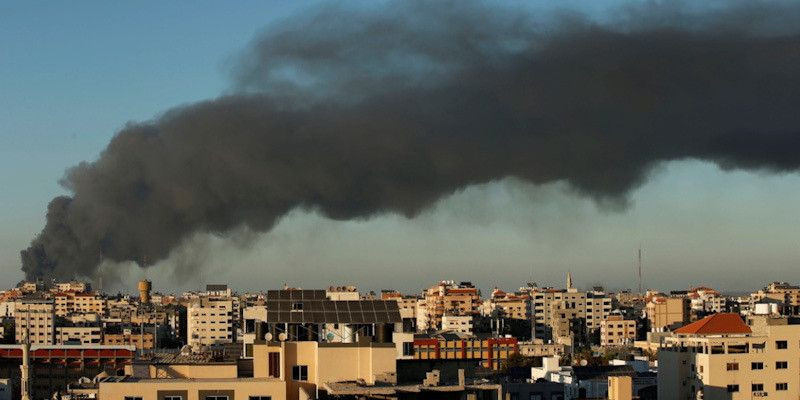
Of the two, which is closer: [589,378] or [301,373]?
[301,373]

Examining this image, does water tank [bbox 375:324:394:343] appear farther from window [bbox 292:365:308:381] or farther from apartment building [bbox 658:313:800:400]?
apartment building [bbox 658:313:800:400]

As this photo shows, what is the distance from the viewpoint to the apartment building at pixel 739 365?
77.4 meters

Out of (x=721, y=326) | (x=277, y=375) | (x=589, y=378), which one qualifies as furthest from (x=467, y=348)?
(x=277, y=375)

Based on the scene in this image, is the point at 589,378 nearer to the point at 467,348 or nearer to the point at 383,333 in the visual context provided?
the point at 383,333

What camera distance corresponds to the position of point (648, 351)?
156250 mm

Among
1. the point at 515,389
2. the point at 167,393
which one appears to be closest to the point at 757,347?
the point at 515,389

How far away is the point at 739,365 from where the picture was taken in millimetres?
77750

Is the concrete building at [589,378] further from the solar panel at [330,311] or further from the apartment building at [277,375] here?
the apartment building at [277,375]

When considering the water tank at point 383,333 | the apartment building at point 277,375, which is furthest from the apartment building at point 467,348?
the apartment building at point 277,375

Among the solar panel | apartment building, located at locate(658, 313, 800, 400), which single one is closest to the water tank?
the solar panel

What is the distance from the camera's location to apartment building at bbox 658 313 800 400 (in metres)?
77.4

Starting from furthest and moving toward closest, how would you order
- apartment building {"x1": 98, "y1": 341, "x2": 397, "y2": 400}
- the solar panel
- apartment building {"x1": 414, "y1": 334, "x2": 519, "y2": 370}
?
apartment building {"x1": 414, "y1": 334, "x2": 519, "y2": 370}
the solar panel
apartment building {"x1": 98, "y1": 341, "x2": 397, "y2": 400}

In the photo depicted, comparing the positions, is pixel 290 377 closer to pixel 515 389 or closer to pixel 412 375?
pixel 412 375

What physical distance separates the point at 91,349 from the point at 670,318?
250 feet
